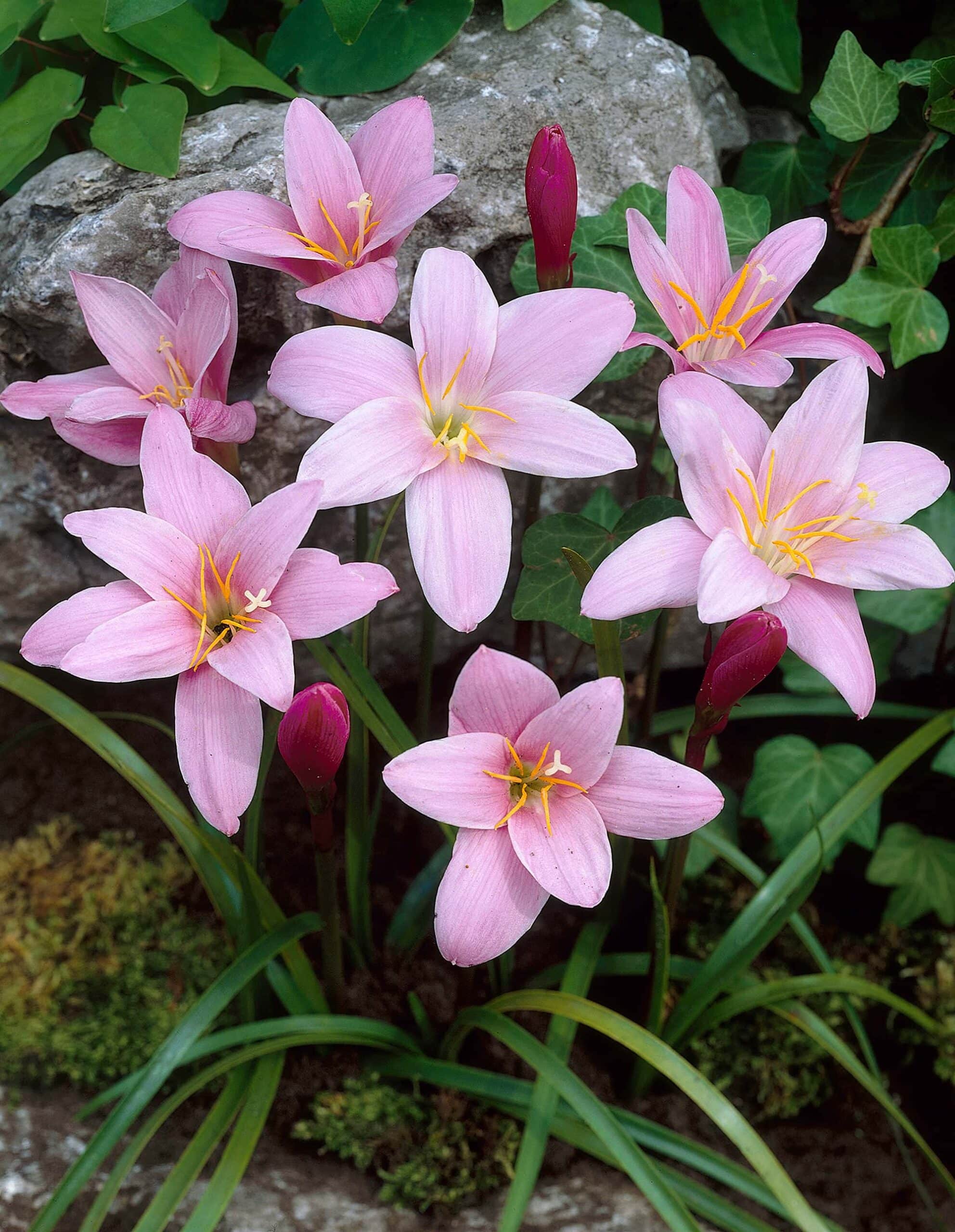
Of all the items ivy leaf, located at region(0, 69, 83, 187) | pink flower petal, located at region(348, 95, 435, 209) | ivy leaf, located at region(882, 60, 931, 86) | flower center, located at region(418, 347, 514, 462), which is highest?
ivy leaf, located at region(0, 69, 83, 187)

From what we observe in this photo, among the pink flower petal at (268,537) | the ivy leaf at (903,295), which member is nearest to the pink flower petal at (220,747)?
the pink flower petal at (268,537)

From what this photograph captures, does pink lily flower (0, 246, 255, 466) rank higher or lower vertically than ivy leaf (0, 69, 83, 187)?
lower

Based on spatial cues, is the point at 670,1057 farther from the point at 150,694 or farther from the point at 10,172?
the point at 10,172

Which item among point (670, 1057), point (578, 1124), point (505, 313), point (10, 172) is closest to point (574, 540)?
point (505, 313)

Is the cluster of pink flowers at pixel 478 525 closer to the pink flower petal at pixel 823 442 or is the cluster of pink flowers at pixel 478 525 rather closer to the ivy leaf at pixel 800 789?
the pink flower petal at pixel 823 442

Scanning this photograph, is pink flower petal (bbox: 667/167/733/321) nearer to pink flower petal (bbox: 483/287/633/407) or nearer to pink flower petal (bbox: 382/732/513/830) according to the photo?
pink flower petal (bbox: 483/287/633/407)

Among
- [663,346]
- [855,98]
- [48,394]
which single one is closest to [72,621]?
[48,394]

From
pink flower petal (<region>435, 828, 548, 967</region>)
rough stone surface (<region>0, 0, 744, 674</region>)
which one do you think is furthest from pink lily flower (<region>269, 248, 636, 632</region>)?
rough stone surface (<region>0, 0, 744, 674</region>)

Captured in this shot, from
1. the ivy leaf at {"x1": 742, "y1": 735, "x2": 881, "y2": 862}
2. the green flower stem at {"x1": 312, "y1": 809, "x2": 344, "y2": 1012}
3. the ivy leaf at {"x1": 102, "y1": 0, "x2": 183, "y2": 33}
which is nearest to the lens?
the green flower stem at {"x1": 312, "y1": 809, "x2": 344, "y2": 1012}
